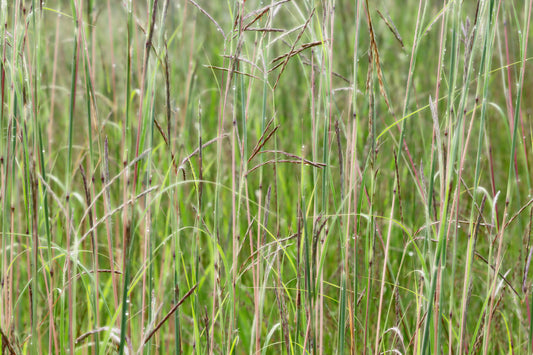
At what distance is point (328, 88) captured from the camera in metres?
0.79

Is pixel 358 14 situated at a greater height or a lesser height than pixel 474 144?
greater

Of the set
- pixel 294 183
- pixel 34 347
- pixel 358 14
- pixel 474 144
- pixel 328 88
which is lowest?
pixel 34 347

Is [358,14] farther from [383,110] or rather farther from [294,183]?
[383,110]

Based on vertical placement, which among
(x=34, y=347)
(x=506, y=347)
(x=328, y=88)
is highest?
(x=328, y=88)

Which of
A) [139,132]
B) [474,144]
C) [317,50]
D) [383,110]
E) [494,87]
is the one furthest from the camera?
[494,87]

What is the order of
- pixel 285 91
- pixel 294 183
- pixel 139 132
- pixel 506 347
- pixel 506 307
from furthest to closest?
pixel 285 91 → pixel 294 183 → pixel 506 307 → pixel 506 347 → pixel 139 132

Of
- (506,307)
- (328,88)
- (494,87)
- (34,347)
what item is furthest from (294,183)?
(494,87)

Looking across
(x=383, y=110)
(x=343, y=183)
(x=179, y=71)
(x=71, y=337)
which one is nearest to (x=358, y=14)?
(x=343, y=183)

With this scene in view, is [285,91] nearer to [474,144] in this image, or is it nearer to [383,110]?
[383,110]

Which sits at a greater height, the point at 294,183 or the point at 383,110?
the point at 383,110

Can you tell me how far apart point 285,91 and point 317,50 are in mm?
1173

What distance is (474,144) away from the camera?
174 cm

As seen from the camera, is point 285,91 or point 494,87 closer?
point 285,91

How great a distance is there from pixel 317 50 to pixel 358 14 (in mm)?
179
